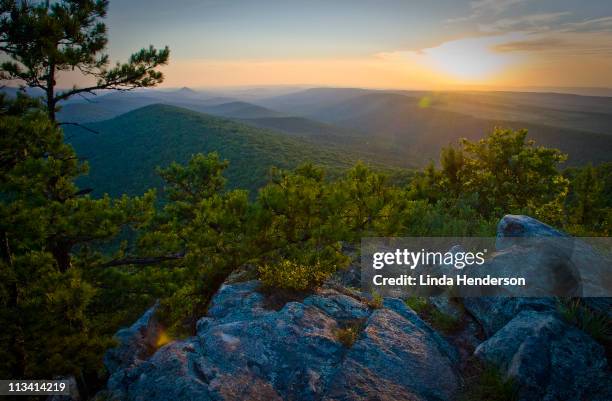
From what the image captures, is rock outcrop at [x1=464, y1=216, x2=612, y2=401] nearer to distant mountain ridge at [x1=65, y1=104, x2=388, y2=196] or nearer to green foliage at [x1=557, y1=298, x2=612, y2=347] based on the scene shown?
green foliage at [x1=557, y1=298, x2=612, y2=347]

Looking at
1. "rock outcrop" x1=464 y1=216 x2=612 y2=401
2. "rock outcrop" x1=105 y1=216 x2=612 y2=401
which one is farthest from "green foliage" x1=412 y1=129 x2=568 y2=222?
"rock outcrop" x1=105 y1=216 x2=612 y2=401

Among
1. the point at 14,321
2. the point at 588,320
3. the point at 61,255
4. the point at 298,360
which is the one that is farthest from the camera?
the point at 61,255

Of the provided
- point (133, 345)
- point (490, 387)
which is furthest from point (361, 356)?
point (133, 345)

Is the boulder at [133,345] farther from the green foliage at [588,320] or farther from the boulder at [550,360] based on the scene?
the green foliage at [588,320]

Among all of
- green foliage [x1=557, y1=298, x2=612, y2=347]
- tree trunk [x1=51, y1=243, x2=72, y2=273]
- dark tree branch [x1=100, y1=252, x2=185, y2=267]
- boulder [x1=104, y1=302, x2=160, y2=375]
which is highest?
green foliage [x1=557, y1=298, x2=612, y2=347]

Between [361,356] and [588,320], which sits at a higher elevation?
[588,320]

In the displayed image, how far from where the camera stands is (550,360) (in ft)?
15.3

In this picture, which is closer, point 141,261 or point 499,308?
point 499,308

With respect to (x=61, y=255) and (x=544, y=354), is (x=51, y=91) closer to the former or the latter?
(x=61, y=255)

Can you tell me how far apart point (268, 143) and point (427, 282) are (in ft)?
384

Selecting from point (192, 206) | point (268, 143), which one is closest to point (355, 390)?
point (192, 206)

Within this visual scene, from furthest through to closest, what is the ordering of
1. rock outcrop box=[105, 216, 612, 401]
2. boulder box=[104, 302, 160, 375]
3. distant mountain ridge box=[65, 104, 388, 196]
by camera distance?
distant mountain ridge box=[65, 104, 388, 196], boulder box=[104, 302, 160, 375], rock outcrop box=[105, 216, 612, 401]

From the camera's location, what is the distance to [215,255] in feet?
28.3

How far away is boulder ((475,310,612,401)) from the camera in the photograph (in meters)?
4.41
